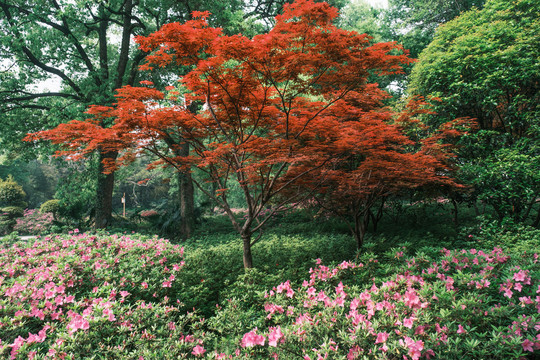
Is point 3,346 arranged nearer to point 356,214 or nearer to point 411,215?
point 356,214

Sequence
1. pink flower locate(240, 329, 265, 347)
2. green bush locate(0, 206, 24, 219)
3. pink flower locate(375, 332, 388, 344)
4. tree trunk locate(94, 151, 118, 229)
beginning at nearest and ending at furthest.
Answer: pink flower locate(375, 332, 388, 344), pink flower locate(240, 329, 265, 347), tree trunk locate(94, 151, 118, 229), green bush locate(0, 206, 24, 219)

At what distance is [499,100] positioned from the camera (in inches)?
225

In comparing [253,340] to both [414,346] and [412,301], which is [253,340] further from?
[412,301]

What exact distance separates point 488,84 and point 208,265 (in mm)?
6236

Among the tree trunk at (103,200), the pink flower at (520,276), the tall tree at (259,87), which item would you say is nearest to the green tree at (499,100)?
the tall tree at (259,87)

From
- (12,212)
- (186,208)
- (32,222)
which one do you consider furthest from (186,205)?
(12,212)

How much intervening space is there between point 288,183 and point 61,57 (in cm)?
861

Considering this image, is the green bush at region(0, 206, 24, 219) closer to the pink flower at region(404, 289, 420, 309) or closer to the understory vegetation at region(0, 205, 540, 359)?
the understory vegetation at region(0, 205, 540, 359)

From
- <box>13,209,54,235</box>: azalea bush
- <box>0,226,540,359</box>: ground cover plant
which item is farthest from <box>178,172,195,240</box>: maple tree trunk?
<box>13,209,54,235</box>: azalea bush

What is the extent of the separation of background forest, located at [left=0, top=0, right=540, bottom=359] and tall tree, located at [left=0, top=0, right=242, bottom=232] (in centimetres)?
7

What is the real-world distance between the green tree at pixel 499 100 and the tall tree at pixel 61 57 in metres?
5.93

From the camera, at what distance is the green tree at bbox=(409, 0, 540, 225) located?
4.98 metres

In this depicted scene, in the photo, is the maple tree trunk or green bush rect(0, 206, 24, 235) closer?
the maple tree trunk

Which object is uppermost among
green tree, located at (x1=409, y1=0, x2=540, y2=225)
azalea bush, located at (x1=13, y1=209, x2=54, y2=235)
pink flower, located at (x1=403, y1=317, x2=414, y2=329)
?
green tree, located at (x1=409, y1=0, x2=540, y2=225)
